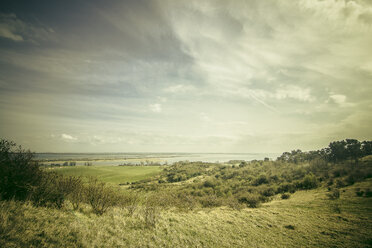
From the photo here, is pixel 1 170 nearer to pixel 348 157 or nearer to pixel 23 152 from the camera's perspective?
pixel 23 152

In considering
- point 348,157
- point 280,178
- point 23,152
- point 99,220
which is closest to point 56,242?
point 99,220

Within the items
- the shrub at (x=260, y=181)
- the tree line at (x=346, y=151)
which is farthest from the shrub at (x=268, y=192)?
the tree line at (x=346, y=151)

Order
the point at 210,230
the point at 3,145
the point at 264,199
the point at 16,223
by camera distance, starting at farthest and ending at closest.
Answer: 1. the point at 264,199
2. the point at 210,230
3. the point at 3,145
4. the point at 16,223

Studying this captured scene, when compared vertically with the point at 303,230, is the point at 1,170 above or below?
above

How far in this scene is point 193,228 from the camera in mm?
11008

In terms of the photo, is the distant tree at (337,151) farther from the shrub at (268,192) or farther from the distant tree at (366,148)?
the shrub at (268,192)

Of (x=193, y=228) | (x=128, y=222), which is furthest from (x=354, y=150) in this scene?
(x=128, y=222)

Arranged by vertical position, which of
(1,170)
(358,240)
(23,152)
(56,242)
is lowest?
(358,240)

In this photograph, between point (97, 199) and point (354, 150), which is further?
point (354, 150)

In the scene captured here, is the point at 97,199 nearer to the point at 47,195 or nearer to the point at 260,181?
the point at 47,195

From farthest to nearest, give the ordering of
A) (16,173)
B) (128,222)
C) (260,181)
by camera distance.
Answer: (260,181)
(128,222)
(16,173)

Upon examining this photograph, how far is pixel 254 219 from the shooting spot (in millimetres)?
13617

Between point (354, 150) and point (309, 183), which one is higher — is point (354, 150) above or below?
above

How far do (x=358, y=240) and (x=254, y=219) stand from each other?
259 inches
